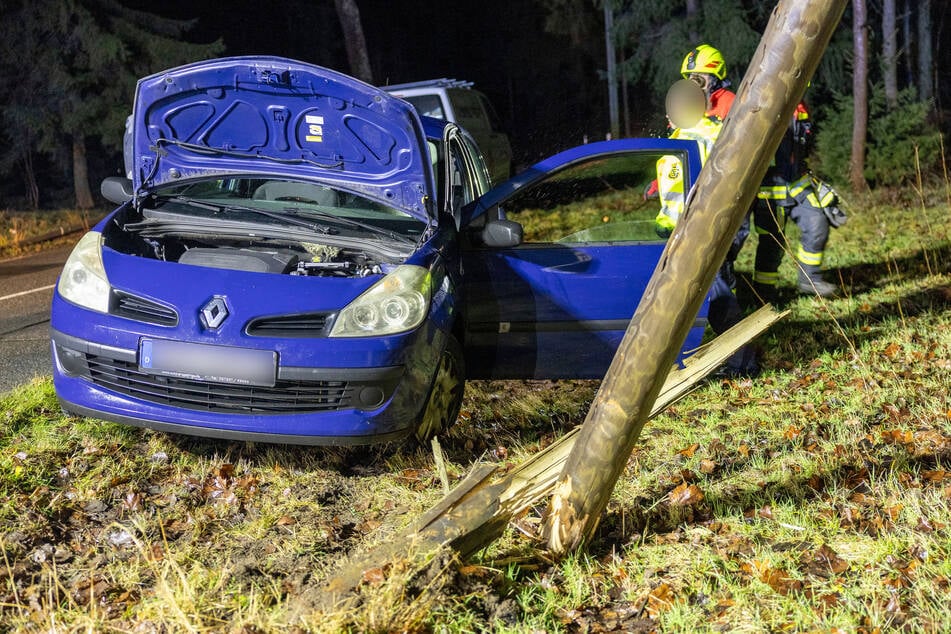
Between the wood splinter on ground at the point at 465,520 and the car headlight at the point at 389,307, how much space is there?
33.8 inches

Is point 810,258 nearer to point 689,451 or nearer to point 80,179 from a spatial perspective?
point 689,451

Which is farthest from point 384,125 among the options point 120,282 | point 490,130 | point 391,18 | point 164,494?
point 391,18

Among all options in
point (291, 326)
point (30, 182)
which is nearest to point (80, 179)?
point (30, 182)

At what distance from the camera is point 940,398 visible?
4.70 metres

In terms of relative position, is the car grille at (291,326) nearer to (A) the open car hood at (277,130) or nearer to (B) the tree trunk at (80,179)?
(A) the open car hood at (277,130)

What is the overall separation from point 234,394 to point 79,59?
16.0 metres

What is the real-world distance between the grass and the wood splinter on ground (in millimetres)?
74

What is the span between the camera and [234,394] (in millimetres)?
3662

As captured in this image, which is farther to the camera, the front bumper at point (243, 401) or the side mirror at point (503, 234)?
the side mirror at point (503, 234)

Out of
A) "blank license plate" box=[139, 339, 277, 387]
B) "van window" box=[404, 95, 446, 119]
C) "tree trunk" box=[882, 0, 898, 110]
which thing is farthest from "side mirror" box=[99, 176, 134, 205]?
"tree trunk" box=[882, 0, 898, 110]

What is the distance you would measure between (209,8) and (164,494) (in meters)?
30.6

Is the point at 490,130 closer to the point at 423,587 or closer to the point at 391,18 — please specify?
the point at 423,587

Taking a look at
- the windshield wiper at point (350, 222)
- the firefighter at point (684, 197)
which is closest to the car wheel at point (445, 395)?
the windshield wiper at point (350, 222)

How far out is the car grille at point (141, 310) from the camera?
3676mm
